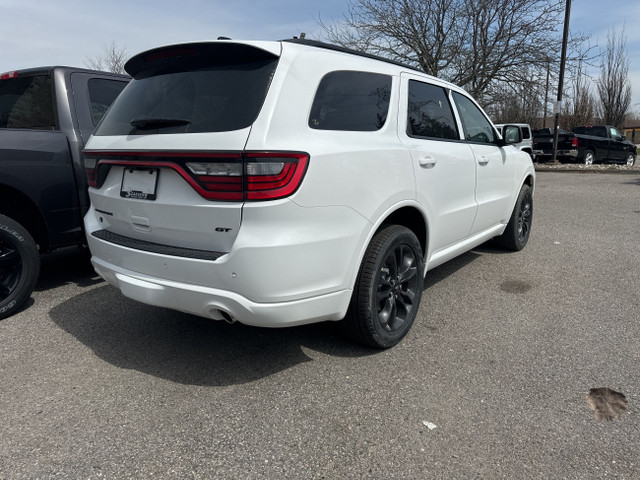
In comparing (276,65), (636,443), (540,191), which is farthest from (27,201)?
(540,191)

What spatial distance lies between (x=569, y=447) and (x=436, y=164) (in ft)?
6.31

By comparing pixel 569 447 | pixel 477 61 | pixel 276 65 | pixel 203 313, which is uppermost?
pixel 477 61

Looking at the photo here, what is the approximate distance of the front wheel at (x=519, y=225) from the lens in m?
5.24

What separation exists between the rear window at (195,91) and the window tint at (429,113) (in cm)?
120

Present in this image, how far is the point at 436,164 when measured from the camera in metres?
3.31

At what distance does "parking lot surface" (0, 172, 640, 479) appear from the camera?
2061mm

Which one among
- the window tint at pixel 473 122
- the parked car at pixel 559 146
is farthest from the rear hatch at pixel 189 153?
the parked car at pixel 559 146

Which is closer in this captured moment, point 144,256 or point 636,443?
point 636,443

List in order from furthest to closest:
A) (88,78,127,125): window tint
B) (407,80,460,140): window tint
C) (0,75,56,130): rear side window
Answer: (88,78,127,125): window tint, (0,75,56,130): rear side window, (407,80,460,140): window tint

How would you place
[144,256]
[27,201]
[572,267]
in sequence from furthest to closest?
[572,267], [27,201], [144,256]

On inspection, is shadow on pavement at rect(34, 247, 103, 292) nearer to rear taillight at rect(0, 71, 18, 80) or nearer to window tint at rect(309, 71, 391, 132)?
rear taillight at rect(0, 71, 18, 80)

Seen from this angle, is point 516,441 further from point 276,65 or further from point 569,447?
point 276,65

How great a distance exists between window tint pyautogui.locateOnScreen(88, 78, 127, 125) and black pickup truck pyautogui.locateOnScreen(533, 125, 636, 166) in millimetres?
18346

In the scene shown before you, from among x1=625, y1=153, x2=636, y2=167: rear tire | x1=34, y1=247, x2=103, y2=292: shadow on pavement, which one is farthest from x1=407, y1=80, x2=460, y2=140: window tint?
x1=625, y1=153, x2=636, y2=167: rear tire
